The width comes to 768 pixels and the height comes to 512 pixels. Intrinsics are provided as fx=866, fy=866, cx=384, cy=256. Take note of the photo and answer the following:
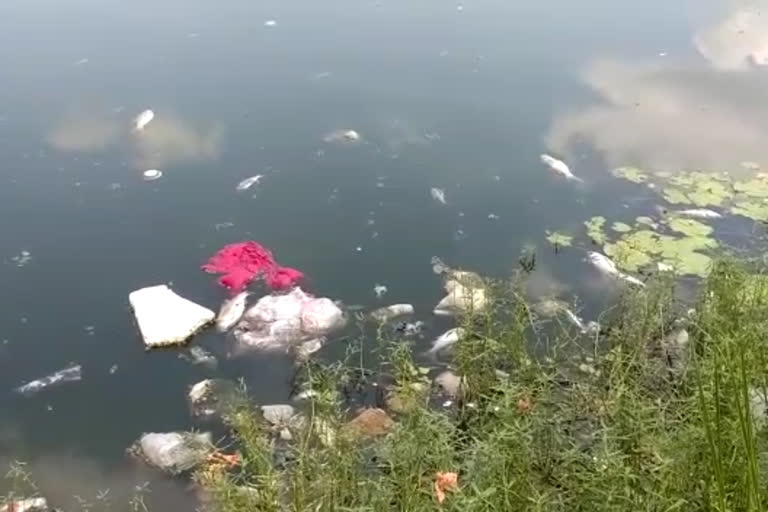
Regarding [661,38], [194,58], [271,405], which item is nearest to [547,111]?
[661,38]

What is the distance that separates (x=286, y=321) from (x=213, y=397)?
17.0 inches

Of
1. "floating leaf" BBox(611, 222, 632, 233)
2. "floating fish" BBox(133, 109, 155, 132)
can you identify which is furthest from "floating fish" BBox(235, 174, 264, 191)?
"floating leaf" BBox(611, 222, 632, 233)

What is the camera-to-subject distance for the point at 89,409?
306 cm

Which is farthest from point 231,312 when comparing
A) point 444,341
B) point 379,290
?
point 444,341

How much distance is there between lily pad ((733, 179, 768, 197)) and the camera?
162 inches

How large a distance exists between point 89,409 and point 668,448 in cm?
201

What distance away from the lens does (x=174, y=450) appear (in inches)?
110

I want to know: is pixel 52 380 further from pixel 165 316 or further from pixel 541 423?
pixel 541 423

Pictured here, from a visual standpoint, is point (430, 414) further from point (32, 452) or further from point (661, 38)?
point (661, 38)

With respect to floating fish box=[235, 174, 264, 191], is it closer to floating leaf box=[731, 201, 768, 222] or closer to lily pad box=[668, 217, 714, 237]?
lily pad box=[668, 217, 714, 237]

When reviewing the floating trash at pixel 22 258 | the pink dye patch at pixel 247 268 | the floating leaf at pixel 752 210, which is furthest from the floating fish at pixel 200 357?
the floating leaf at pixel 752 210

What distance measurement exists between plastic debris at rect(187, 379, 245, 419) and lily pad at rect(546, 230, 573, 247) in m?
1.54

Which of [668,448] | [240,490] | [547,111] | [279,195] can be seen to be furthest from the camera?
[547,111]

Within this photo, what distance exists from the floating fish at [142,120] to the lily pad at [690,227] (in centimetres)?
269
